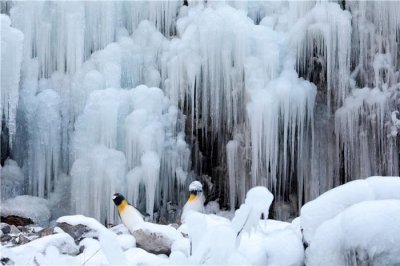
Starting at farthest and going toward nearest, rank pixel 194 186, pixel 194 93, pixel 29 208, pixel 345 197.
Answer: pixel 29 208 → pixel 194 93 → pixel 194 186 → pixel 345 197

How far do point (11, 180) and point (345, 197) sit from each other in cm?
523

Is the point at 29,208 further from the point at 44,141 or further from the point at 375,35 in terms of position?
the point at 375,35

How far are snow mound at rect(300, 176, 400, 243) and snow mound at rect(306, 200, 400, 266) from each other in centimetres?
24

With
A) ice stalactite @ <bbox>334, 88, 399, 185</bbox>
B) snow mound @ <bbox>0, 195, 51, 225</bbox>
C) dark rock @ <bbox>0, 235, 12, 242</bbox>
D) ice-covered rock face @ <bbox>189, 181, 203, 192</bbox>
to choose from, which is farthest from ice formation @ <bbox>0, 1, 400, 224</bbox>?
dark rock @ <bbox>0, 235, 12, 242</bbox>

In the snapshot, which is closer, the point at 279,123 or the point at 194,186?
the point at 194,186

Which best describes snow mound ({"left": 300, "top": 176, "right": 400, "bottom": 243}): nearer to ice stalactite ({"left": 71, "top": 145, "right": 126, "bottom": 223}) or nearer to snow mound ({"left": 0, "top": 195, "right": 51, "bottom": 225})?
ice stalactite ({"left": 71, "top": 145, "right": 126, "bottom": 223})

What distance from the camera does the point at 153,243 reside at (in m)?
4.74

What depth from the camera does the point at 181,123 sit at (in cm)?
805

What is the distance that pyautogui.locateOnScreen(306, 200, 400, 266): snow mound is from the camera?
3.81m

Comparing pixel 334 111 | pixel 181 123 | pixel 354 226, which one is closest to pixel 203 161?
pixel 181 123

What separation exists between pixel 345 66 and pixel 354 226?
13.0 feet

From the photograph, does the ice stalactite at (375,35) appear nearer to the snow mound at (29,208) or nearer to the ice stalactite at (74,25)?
the ice stalactite at (74,25)

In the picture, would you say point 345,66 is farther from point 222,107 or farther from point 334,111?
→ point 222,107

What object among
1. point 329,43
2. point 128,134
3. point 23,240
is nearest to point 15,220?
point 128,134
